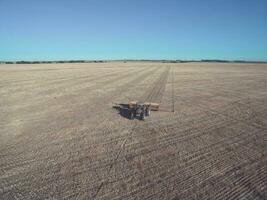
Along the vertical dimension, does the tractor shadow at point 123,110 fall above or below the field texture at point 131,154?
below

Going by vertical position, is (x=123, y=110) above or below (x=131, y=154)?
below

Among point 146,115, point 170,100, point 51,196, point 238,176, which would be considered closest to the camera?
point 51,196

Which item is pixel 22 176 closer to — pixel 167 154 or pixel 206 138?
pixel 167 154

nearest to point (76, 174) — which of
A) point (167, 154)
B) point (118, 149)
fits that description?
point (118, 149)

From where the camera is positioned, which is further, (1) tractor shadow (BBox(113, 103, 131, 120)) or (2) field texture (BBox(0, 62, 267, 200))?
(1) tractor shadow (BBox(113, 103, 131, 120))

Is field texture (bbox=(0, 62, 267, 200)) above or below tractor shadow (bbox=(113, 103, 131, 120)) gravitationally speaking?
above

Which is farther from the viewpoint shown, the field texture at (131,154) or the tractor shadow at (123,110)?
the tractor shadow at (123,110)

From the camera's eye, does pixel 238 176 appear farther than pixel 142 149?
No

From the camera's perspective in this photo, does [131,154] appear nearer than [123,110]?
Yes
